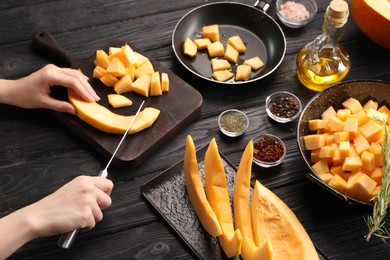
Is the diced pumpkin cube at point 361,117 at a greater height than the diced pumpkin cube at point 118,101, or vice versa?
the diced pumpkin cube at point 118,101

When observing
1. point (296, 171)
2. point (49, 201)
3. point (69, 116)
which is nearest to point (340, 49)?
point (296, 171)

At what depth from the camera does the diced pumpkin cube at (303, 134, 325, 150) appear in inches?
70.9

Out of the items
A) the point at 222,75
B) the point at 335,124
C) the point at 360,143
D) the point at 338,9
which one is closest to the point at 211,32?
the point at 222,75

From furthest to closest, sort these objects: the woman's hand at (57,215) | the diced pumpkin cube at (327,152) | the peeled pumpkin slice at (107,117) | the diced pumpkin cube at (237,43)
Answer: the diced pumpkin cube at (237,43) < the peeled pumpkin slice at (107,117) < the diced pumpkin cube at (327,152) < the woman's hand at (57,215)

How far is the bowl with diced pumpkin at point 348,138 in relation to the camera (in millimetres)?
1701

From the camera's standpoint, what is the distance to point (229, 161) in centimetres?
187

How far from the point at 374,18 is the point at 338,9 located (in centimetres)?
35

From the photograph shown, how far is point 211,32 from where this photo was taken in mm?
2229

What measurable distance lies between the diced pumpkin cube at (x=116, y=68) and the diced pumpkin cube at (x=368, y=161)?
901 millimetres

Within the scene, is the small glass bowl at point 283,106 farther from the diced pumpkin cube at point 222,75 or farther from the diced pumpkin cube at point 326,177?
the diced pumpkin cube at point 326,177

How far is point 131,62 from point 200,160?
467 millimetres

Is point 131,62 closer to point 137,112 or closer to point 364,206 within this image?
point 137,112

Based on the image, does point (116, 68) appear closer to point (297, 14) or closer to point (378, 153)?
point (297, 14)

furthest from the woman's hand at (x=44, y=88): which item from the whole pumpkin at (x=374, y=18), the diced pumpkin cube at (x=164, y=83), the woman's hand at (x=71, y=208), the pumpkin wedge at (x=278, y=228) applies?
the whole pumpkin at (x=374, y=18)
